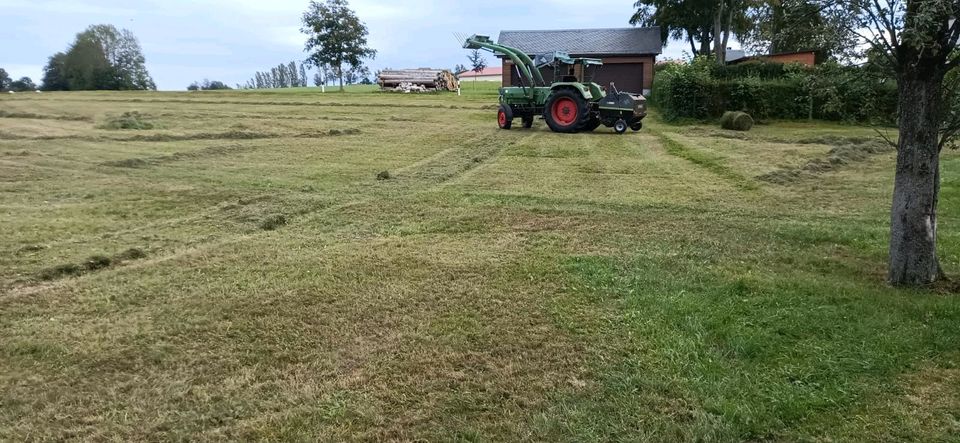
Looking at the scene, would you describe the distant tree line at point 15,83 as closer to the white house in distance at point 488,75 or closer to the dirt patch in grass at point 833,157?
the white house in distance at point 488,75

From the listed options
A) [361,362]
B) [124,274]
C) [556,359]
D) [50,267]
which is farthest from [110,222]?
[556,359]

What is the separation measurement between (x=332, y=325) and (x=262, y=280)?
1147mm

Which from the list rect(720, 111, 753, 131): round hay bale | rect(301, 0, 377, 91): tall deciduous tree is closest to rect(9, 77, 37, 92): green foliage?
rect(301, 0, 377, 91): tall deciduous tree

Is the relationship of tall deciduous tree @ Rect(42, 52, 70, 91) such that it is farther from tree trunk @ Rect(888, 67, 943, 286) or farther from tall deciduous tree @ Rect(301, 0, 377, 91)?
tree trunk @ Rect(888, 67, 943, 286)

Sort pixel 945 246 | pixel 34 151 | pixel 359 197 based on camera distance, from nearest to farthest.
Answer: pixel 945 246 → pixel 359 197 → pixel 34 151

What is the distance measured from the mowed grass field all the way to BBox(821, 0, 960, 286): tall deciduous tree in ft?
1.25

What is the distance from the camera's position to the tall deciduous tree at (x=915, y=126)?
430 centimetres

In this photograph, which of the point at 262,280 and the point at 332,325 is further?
the point at 262,280

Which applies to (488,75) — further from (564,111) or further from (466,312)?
(466,312)

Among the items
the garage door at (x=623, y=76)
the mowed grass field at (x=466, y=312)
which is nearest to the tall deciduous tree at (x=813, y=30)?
the mowed grass field at (x=466, y=312)

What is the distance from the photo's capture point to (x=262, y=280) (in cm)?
488

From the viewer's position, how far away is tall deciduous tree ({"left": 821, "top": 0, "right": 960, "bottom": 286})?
4305 millimetres

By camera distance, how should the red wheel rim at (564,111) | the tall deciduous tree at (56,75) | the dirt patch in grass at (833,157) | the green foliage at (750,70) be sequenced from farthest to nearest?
1. the tall deciduous tree at (56,75)
2. the green foliage at (750,70)
3. the red wheel rim at (564,111)
4. the dirt patch in grass at (833,157)

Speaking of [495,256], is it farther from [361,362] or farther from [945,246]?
[945,246]
